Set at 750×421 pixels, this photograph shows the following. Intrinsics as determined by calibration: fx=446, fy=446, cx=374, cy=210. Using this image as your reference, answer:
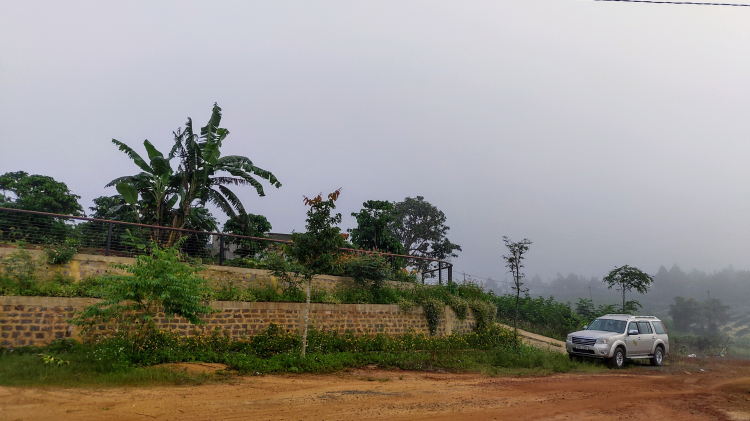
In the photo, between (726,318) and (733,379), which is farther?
(726,318)

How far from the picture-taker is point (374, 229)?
22.2 metres

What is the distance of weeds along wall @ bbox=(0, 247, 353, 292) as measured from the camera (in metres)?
10.9

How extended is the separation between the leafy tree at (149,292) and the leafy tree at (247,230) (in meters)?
4.91

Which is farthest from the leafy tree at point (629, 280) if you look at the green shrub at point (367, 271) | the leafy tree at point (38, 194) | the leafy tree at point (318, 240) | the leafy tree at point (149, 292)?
the leafy tree at point (38, 194)

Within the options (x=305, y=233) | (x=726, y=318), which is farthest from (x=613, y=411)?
(x=726, y=318)

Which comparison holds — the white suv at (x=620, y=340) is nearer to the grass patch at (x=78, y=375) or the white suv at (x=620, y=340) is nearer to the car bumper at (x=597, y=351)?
the car bumper at (x=597, y=351)

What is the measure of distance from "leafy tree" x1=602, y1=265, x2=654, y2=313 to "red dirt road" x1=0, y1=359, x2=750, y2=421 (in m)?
12.8

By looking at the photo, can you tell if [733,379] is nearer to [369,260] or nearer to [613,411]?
[613,411]

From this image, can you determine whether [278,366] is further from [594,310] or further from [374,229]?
[594,310]

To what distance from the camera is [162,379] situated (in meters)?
8.93

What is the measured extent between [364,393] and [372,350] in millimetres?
5001

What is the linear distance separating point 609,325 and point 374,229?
11.0m

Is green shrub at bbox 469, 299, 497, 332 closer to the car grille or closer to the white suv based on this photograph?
the white suv

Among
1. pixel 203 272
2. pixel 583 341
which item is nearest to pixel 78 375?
pixel 203 272
